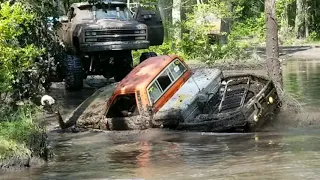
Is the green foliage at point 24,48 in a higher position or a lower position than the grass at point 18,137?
higher

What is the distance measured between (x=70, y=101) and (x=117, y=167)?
9.65 metres

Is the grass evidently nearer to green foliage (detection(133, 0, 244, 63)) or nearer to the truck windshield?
the truck windshield

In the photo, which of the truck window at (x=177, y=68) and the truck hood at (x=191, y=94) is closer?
the truck hood at (x=191, y=94)

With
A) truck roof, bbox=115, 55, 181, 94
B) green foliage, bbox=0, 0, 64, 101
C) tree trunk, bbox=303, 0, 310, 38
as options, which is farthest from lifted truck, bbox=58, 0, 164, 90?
tree trunk, bbox=303, 0, 310, 38

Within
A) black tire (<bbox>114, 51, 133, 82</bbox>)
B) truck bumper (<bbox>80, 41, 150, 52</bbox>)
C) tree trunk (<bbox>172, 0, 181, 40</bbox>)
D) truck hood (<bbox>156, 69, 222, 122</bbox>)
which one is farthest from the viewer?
tree trunk (<bbox>172, 0, 181, 40</bbox>)

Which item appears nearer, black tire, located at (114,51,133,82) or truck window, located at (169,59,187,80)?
truck window, located at (169,59,187,80)

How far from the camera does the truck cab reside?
43.3ft

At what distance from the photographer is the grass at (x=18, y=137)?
33.0ft

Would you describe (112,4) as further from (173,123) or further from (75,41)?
(173,123)

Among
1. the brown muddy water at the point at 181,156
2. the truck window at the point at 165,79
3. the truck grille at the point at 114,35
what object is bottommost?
the brown muddy water at the point at 181,156

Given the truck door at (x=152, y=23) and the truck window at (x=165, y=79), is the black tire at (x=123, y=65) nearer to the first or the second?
the truck door at (x=152, y=23)

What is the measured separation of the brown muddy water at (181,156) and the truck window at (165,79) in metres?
0.89

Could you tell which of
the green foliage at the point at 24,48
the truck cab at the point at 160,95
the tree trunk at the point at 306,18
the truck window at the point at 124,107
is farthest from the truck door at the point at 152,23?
the tree trunk at the point at 306,18

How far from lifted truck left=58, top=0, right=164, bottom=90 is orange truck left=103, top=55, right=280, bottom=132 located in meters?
5.01
